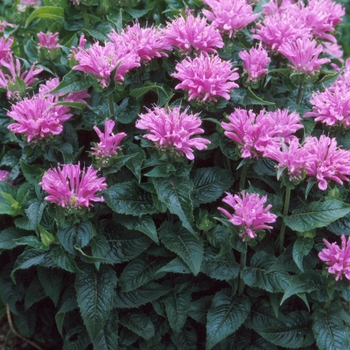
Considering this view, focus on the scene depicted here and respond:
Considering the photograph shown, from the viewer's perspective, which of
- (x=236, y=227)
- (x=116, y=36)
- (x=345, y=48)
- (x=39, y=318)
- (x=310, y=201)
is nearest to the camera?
(x=236, y=227)

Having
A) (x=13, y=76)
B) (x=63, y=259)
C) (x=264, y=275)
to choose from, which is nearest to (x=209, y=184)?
(x=264, y=275)

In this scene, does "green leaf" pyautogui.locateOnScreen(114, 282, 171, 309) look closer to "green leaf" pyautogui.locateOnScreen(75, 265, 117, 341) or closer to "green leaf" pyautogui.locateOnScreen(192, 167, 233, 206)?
"green leaf" pyautogui.locateOnScreen(75, 265, 117, 341)

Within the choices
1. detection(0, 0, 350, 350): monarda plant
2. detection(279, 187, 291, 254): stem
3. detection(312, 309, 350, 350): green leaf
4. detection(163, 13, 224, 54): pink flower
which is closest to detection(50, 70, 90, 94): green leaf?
detection(0, 0, 350, 350): monarda plant

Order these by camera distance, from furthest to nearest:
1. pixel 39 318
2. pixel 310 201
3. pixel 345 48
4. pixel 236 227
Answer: pixel 345 48
pixel 39 318
pixel 310 201
pixel 236 227

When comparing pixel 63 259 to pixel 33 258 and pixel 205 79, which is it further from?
pixel 205 79

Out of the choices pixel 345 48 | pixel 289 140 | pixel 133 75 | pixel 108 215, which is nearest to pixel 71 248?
pixel 108 215

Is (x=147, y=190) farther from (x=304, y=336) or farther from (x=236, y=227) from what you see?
(x=304, y=336)
